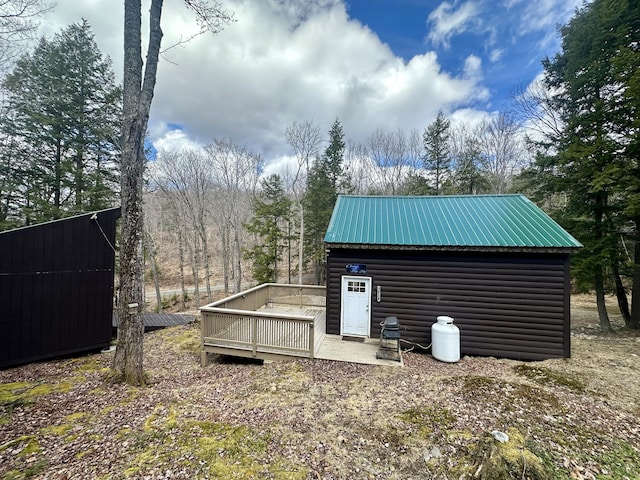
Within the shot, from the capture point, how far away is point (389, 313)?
7293mm

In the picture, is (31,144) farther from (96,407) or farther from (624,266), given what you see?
→ (624,266)

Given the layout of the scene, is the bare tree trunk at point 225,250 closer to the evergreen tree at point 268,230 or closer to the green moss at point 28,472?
the evergreen tree at point 268,230

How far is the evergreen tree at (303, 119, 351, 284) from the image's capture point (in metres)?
17.8

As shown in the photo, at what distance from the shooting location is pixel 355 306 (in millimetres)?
7531

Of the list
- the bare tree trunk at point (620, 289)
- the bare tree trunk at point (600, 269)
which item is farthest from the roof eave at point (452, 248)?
the bare tree trunk at point (620, 289)

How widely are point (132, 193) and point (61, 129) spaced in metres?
9.76

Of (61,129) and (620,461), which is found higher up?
(61,129)

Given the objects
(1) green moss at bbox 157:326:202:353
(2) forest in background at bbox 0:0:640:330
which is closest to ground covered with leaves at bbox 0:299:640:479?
(1) green moss at bbox 157:326:202:353

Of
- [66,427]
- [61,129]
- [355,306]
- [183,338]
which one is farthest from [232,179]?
[66,427]

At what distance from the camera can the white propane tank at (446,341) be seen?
20.8ft

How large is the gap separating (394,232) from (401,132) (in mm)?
16540

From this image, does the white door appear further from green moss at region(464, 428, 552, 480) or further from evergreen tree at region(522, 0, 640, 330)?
evergreen tree at region(522, 0, 640, 330)

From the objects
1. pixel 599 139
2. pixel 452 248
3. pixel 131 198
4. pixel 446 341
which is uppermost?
pixel 599 139

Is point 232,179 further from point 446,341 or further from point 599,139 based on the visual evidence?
point 599,139
